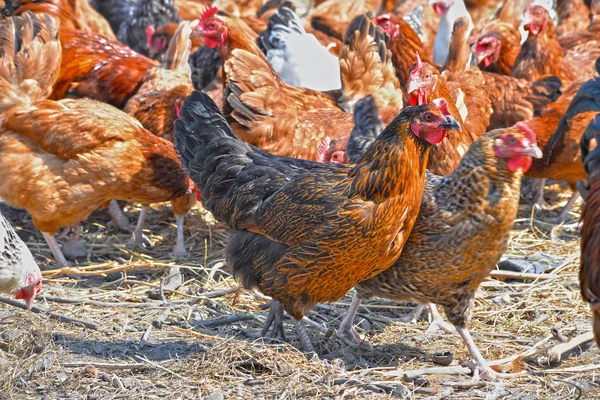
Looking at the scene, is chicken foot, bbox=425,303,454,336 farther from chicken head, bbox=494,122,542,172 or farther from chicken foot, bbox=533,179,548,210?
chicken foot, bbox=533,179,548,210

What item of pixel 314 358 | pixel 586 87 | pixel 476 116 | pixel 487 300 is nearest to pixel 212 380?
pixel 314 358

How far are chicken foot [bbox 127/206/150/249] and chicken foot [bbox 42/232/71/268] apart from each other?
549mm

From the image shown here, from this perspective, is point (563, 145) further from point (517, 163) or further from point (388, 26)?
point (517, 163)

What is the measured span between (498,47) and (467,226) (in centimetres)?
455

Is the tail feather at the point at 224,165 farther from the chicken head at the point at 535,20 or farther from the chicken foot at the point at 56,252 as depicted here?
Result: the chicken head at the point at 535,20

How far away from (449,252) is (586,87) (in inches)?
43.8

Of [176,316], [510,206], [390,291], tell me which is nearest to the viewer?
[510,206]

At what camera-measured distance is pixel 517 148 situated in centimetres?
368

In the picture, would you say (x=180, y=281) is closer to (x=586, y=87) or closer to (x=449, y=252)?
(x=449, y=252)

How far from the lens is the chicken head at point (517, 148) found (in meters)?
3.67

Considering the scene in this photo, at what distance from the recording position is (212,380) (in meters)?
3.75

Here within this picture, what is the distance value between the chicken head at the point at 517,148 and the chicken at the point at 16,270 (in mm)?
2569

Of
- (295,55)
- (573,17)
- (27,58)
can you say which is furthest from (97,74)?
(573,17)

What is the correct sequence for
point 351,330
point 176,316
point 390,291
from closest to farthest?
point 390,291
point 351,330
point 176,316
